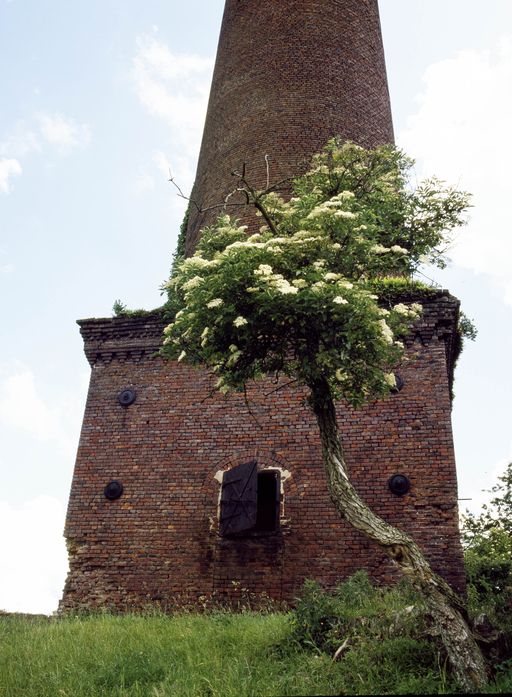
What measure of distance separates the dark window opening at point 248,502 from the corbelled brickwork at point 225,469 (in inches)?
6.3

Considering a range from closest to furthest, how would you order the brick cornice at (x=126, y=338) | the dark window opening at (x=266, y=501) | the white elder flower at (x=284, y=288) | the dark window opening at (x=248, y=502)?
1. the white elder flower at (x=284, y=288)
2. the dark window opening at (x=248, y=502)
3. the dark window opening at (x=266, y=501)
4. the brick cornice at (x=126, y=338)

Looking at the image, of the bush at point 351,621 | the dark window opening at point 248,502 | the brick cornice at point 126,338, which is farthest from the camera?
the brick cornice at point 126,338

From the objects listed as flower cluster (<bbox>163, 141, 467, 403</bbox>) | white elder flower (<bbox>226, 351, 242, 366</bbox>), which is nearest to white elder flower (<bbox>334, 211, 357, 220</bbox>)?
flower cluster (<bbox>163, 141, 467, 403</bbox>)

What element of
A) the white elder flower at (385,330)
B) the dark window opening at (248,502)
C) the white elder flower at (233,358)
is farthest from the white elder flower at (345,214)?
the dark window opening at (248,502)

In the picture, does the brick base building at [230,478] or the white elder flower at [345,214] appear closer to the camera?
the white elder flower at [345,214]

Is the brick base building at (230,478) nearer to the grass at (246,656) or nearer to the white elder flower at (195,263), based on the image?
the grass at (246,656)

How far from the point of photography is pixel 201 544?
9.55 metres

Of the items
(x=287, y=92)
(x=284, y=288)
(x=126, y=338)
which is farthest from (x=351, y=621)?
(x=287, y=92)

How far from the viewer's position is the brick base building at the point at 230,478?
910 centimetres

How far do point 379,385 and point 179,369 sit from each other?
4.88 m

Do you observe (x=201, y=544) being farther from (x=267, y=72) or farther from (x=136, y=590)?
(x=267, y=72)

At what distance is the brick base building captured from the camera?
9102mm

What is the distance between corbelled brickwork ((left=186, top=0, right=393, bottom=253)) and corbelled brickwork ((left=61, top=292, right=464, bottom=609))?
382 cm

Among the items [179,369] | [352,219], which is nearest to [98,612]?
[179,369]
